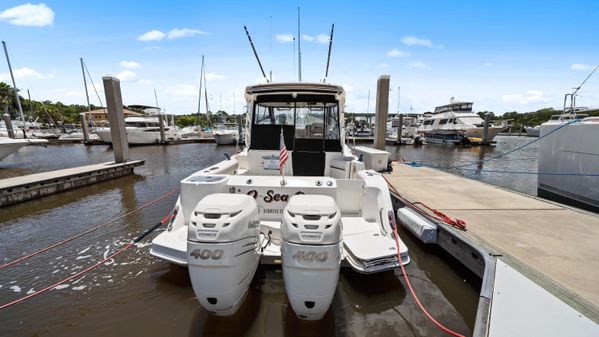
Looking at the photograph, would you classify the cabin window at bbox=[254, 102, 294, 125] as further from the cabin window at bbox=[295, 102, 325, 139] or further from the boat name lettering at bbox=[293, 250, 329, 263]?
the boat name lettering at bbox=[293, 250, 329, 263]

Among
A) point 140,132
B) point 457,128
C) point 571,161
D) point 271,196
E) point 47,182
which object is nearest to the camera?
point 271,196

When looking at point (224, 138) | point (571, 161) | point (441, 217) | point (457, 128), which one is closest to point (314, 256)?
point (441, 217)

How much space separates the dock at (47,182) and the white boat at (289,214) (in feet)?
25.1

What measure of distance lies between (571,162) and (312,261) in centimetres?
984

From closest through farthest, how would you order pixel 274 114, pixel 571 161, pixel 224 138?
1. pixel 274 114
2. pixel 571 161
3. pixel 224 138

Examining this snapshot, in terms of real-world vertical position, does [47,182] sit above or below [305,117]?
below

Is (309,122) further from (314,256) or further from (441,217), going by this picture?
(314,256)

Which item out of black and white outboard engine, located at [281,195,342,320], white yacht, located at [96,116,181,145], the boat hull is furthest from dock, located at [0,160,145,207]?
white yacht, located at [96,116,181,145]

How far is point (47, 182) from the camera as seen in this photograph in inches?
353

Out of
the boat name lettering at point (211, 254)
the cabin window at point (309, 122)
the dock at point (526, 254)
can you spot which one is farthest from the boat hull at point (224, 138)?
the boat name lettering at point (211, 254)

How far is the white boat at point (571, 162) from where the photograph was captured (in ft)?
23.6

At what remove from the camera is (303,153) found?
5.62 meters

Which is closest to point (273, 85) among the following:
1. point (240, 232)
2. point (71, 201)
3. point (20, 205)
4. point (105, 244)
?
point (240, 232)

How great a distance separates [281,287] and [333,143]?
3142mm
